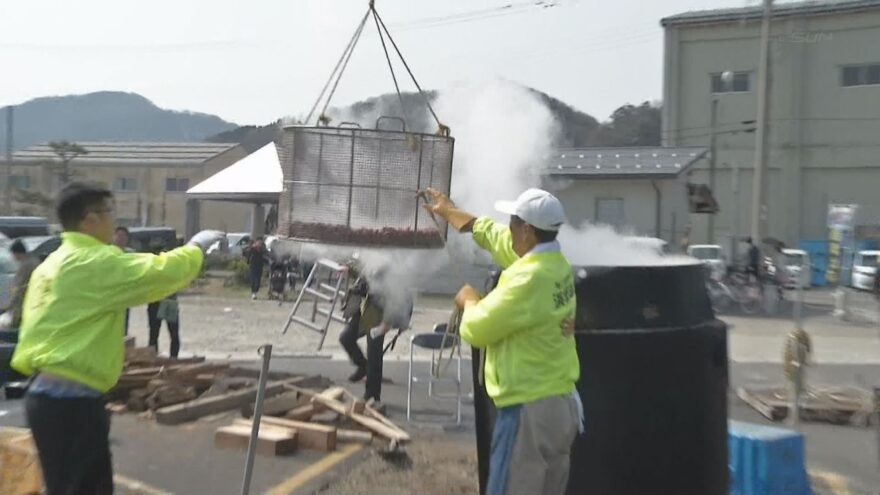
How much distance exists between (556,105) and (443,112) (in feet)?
4.42

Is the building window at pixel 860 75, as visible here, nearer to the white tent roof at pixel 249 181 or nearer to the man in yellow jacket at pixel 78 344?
the white tent roof at pixel 249 181

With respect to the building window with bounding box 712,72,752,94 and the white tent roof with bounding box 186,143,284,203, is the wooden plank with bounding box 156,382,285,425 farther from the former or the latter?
the building window with bounding box 712,72,752,94

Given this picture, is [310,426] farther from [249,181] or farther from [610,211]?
[610,211]

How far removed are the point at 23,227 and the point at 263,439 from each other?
673 inches

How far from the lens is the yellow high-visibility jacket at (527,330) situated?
12.7 feet

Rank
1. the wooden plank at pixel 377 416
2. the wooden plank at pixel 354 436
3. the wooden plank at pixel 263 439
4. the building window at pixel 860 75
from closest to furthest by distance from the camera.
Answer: the wooden plank at pixel 263 439 → the wooden plank at pixel 354 436 → the wooden plank at pixel 377 416 → the building window at pixel 860 75

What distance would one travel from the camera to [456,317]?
514cm

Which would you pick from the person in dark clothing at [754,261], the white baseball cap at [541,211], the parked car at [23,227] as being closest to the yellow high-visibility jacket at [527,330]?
the white baseball cap at [541,211]

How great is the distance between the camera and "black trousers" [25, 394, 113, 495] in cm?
379

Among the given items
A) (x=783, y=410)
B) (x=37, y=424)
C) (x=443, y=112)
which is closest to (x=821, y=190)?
(x=783, y=410)

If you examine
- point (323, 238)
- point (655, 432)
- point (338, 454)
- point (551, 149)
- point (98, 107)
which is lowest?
point (338, 454)

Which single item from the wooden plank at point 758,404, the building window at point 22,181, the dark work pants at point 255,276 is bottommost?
the wooden plank at point 758,404

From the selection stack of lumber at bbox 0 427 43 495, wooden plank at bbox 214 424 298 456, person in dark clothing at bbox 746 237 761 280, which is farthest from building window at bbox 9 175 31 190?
stack of lumber at bbox 0 427 43 495

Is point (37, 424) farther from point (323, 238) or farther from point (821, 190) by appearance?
point (821, 190)
